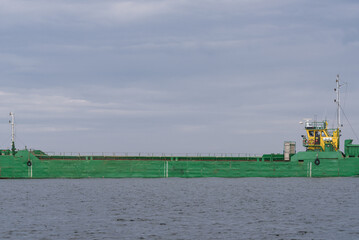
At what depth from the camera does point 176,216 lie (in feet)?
129

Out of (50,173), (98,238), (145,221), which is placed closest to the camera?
(98,238)

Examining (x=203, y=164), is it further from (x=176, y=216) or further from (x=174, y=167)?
(x=176, y=216)

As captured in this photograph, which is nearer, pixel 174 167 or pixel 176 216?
pixel 176 216

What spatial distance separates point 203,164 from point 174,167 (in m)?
5.22

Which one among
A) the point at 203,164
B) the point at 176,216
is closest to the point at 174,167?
the point at 203,164

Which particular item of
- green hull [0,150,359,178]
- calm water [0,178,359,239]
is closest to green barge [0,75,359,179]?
green hull [0,150,359,178]

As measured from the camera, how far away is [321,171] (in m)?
81.4

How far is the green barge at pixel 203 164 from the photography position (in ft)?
247

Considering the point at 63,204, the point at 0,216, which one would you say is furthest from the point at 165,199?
the point at 0,216

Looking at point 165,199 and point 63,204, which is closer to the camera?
point 63,204

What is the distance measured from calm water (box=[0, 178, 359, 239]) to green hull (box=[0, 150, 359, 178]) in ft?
57.1

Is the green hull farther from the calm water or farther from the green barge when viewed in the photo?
the calm water

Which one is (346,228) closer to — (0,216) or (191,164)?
(0,216)

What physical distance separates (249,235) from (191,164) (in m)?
48.8
